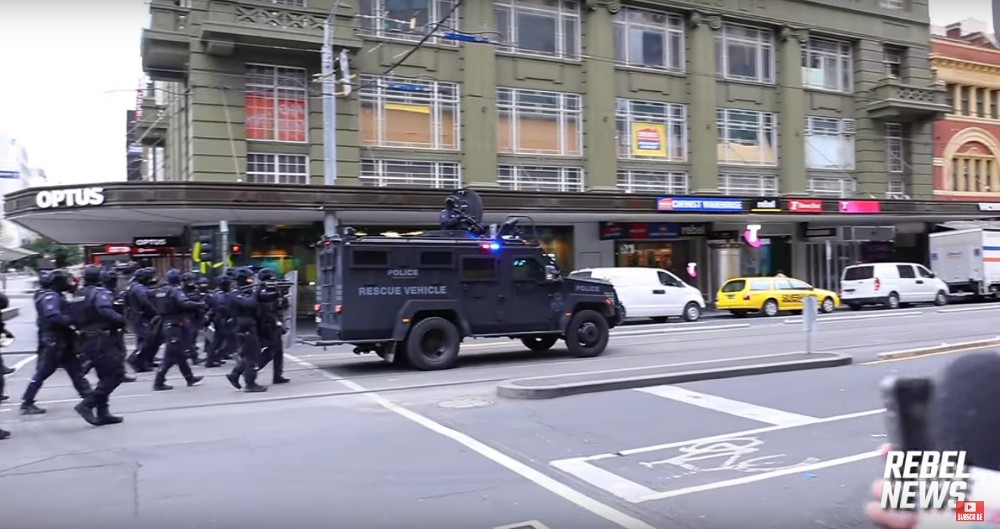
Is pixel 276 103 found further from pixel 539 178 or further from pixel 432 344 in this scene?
pixel 432 344

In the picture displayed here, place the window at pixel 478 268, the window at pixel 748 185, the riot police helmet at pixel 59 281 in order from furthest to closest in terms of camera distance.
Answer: the window at pixel 748 185, the window at pixel 478 268, the riot police helmet at pixel 59 281

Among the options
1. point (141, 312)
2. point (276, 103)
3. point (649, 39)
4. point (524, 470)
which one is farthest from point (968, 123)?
point (524, 470)

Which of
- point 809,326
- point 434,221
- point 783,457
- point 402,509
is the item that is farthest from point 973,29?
point 402,509

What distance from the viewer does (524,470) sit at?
647 centimetres

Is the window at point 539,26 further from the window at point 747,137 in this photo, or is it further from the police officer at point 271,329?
the police officer at point 271,329

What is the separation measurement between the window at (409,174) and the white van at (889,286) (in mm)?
15572

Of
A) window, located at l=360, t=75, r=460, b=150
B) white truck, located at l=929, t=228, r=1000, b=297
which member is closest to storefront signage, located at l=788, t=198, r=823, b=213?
white truck, located at l=929, t=228, r=1000, b=297

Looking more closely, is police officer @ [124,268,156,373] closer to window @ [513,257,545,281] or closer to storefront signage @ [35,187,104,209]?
window @ [513,257,545,281]

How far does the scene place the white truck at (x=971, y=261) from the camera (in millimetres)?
30797

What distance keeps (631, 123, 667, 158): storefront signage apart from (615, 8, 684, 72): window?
2.45 m

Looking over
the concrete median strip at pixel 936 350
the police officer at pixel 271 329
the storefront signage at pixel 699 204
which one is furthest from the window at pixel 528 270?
the storefront signage at pixel 699 204

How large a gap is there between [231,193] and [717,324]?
46.1 feet

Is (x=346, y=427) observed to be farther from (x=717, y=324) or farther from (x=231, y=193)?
(x=717, y=324)

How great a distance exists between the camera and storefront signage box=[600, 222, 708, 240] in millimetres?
29281
